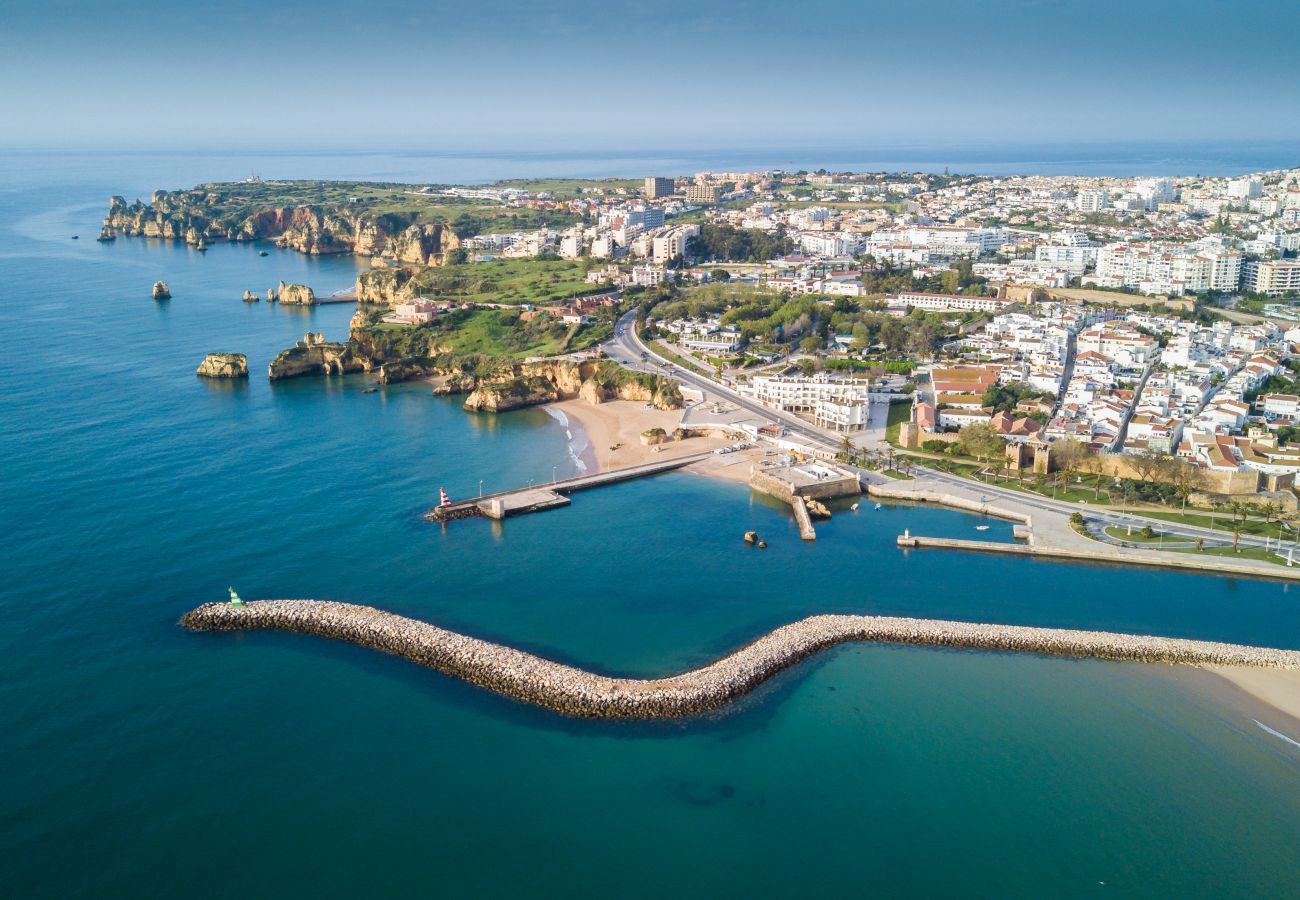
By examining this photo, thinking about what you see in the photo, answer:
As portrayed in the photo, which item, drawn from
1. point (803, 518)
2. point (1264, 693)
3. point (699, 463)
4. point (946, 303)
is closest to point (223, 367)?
point (699, 463)

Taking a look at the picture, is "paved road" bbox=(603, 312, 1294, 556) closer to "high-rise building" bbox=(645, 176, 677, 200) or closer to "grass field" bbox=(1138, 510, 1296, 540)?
"grass field" bbox=(1138, 510, 1296, 540)

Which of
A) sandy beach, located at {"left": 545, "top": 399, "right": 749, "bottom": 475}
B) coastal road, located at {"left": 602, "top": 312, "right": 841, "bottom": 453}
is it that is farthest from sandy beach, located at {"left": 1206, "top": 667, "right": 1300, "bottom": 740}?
sandy beach, located at {"left": 545, "top": 399, "right": 749, "bottom": 475}

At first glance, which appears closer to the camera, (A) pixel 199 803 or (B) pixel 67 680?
(A) pixel 199 803

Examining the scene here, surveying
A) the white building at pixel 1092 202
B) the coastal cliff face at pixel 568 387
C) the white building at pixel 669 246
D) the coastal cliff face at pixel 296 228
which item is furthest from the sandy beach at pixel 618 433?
the white building at pixel 1092 202

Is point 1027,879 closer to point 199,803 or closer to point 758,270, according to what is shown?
point 199,803

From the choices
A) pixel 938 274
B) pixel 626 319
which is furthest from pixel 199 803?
pixel 938 274

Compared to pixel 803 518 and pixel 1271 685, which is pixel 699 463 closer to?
pixel 803 518
